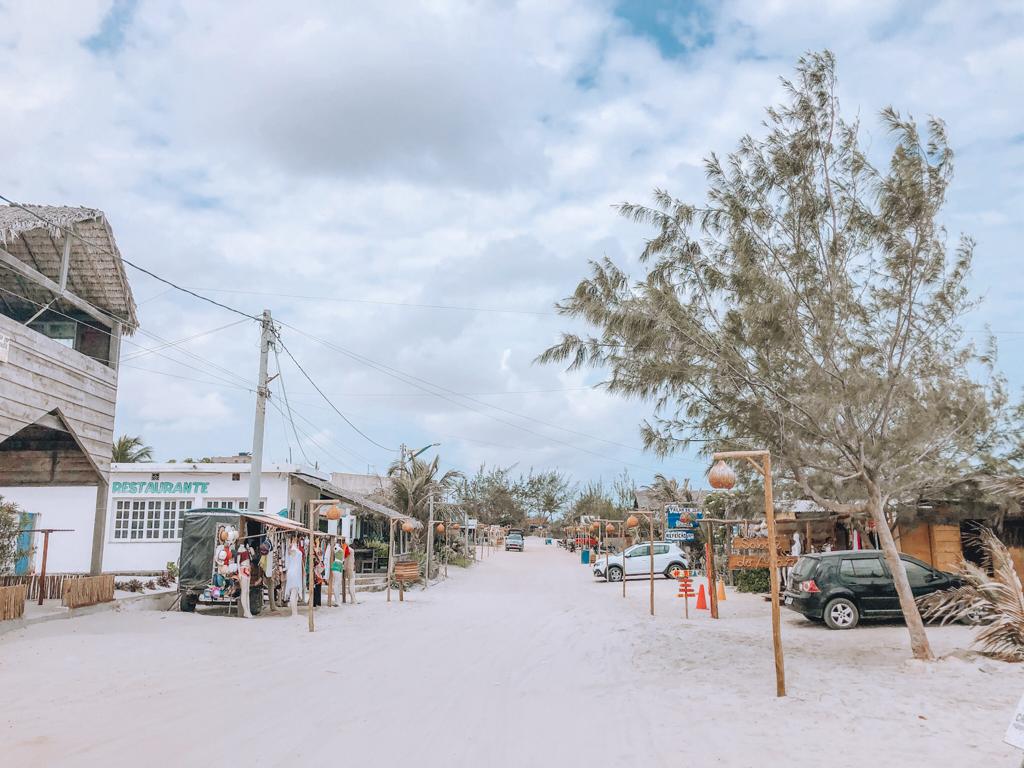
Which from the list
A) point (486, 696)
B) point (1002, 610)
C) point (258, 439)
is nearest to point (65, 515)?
point (258, 439)

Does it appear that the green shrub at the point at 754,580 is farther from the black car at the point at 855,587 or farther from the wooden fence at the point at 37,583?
the wooden fence at the point at 37,583

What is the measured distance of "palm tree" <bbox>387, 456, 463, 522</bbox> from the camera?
3191cm

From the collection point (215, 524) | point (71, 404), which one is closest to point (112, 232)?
point (71, 404)

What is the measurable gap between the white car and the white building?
8.53m

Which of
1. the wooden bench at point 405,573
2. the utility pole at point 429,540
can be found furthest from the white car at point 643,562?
the wooden bench at point 405,573

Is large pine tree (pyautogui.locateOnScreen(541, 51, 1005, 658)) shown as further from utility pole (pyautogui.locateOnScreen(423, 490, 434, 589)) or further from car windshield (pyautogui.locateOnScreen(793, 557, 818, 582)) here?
utility pole (pyautogui.locateOnScreen(423, 490, 434, 589))

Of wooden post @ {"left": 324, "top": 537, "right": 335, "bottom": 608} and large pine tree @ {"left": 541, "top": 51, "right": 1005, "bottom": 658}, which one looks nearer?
large pine tree @ {"left": 541, "top": 51, "right": 1005, "bottom": 658}

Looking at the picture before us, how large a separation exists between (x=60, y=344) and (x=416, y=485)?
64.0ft

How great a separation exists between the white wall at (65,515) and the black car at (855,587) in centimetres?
2174

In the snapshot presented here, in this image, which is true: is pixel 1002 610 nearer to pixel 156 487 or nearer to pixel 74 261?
pixel 74 261

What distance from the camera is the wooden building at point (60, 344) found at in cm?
1218

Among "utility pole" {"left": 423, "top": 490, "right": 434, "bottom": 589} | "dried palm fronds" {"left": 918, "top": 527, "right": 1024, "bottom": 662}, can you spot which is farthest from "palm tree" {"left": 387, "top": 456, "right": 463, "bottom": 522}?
"dried palm fronds" {"left": 918, "top": 527, "right": 1024, "bottom": 662}

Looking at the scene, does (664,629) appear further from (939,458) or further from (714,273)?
(714,273)

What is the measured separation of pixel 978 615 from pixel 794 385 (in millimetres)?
3598
